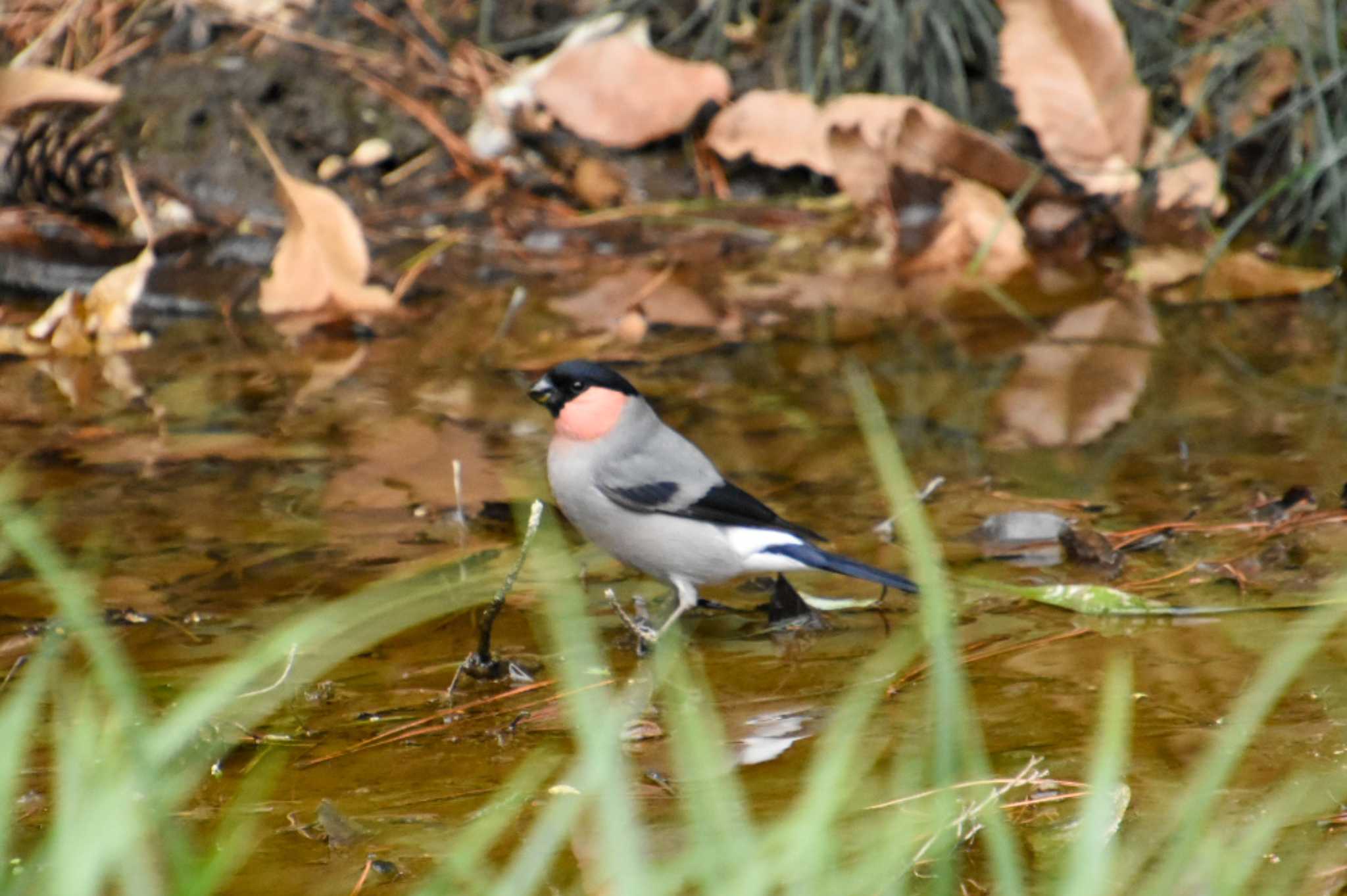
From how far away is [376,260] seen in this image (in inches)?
227

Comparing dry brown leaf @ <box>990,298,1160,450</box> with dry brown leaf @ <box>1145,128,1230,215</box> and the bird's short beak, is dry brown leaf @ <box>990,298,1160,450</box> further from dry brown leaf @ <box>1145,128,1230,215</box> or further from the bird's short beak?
the bird's short beak

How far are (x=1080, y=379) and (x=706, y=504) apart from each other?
1638 millimetres

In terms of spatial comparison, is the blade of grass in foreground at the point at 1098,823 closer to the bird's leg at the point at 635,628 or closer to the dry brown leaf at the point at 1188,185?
the bird's leg at the point at 635,628

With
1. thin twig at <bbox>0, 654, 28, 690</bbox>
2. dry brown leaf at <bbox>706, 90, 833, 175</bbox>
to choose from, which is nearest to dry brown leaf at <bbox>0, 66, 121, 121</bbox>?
dry brown leaf at <bbox>706, 90, 833, 175</bbox>

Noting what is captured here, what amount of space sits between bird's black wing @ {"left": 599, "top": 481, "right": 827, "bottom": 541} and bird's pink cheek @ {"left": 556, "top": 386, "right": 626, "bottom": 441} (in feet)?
0.60

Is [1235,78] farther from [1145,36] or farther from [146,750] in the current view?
[146,750]

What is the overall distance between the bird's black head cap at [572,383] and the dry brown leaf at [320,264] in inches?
71.2

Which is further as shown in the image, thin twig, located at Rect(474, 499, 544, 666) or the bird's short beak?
the bird's short beak

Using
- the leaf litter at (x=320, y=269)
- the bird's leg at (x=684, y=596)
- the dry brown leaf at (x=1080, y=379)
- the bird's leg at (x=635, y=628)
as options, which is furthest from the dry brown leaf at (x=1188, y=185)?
the bird's leg at (x=635, y=628)

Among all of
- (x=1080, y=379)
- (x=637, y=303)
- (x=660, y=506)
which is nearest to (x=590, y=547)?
(x=660, y=506)

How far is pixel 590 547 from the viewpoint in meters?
3.55

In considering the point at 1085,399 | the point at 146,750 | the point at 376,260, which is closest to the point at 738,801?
the point at 146,750

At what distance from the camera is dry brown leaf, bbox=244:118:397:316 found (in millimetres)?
4984

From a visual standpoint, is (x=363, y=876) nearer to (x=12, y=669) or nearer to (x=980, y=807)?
(x=980, y=807)
